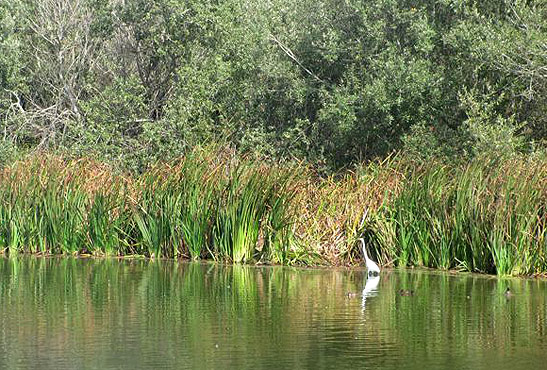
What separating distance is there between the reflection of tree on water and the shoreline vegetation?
1.47 meters

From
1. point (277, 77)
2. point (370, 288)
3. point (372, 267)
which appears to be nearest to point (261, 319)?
point (370, 288)

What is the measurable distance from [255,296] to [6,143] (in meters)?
12.9

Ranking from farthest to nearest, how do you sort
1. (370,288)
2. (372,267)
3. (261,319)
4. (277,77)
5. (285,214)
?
(277,77)
(285,214)
(372,267)
(370,288)
(261,319)

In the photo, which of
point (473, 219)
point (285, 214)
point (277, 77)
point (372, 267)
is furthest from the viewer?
point (277, 77)

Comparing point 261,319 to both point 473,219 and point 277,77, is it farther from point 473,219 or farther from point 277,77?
point 277,77

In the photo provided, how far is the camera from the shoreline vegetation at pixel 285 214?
16672 mm

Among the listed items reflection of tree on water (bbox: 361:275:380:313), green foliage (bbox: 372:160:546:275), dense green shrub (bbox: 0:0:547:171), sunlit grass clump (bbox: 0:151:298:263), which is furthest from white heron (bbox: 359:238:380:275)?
dense green shrub (bbox: 0:0:547:171)

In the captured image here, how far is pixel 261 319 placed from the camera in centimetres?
1242

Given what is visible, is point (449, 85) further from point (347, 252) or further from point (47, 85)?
point (47, 85)

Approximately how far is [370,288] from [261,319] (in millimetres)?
3167

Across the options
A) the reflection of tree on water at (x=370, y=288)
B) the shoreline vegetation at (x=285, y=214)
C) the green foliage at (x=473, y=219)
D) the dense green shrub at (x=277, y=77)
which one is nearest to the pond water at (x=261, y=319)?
the reflection of tree on water at (x=370, y=288)

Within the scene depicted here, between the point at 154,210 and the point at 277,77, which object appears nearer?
the point at 154,210

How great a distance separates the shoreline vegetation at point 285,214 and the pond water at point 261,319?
687mm

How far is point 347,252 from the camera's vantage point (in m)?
18.2
